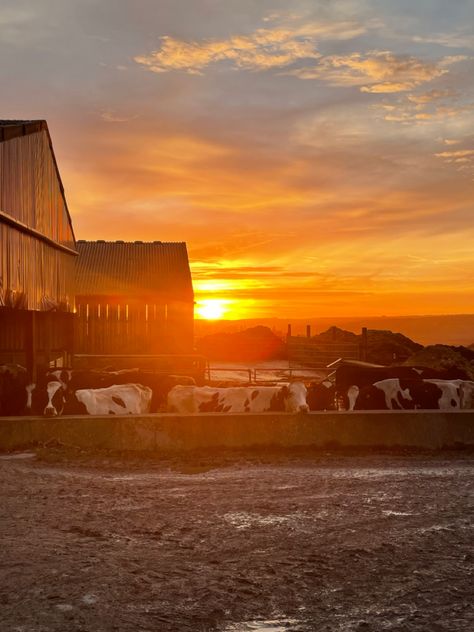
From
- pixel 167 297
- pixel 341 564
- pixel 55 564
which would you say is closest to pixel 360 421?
pixel 341 564

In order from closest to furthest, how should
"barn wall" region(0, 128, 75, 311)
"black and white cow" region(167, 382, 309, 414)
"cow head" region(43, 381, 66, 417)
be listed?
"cow head" region(43, 381, 66, 417) → "black and white cow" region(167, 382, 309, 414) → "barn wall" region(0, 128, 75, 311)

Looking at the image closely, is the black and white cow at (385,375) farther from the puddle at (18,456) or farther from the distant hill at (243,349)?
the distant hill at (243,349)

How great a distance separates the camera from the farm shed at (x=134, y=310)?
3872 centimetres

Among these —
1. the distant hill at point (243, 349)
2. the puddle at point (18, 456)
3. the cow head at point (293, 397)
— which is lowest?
the puddle at point (18, 456)

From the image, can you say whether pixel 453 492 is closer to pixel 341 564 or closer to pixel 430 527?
pixel 430 527

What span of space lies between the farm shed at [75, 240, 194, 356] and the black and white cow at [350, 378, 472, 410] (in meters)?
22.6

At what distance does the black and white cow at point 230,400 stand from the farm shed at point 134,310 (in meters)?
22.6

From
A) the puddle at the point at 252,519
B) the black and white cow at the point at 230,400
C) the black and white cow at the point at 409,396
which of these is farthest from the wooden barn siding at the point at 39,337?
the puddle at the point at 252,519

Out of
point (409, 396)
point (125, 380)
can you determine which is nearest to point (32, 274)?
point (125, 380)

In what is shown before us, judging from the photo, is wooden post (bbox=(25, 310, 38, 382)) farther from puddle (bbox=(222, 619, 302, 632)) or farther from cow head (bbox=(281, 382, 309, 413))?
puddle (bbox=(222, 619, 302, 632))

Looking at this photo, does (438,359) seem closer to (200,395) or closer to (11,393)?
(200,395)

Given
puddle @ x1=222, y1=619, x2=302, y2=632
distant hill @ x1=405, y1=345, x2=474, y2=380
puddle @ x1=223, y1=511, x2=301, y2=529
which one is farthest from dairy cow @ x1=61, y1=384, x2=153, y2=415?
distant hill @ x1=405, y1=345, x2=474, y2=380

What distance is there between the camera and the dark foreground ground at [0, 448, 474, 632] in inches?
232

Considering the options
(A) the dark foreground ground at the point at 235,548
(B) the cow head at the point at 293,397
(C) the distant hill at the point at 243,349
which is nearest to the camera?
(A) the dark foreground ground at the point at 235,548
